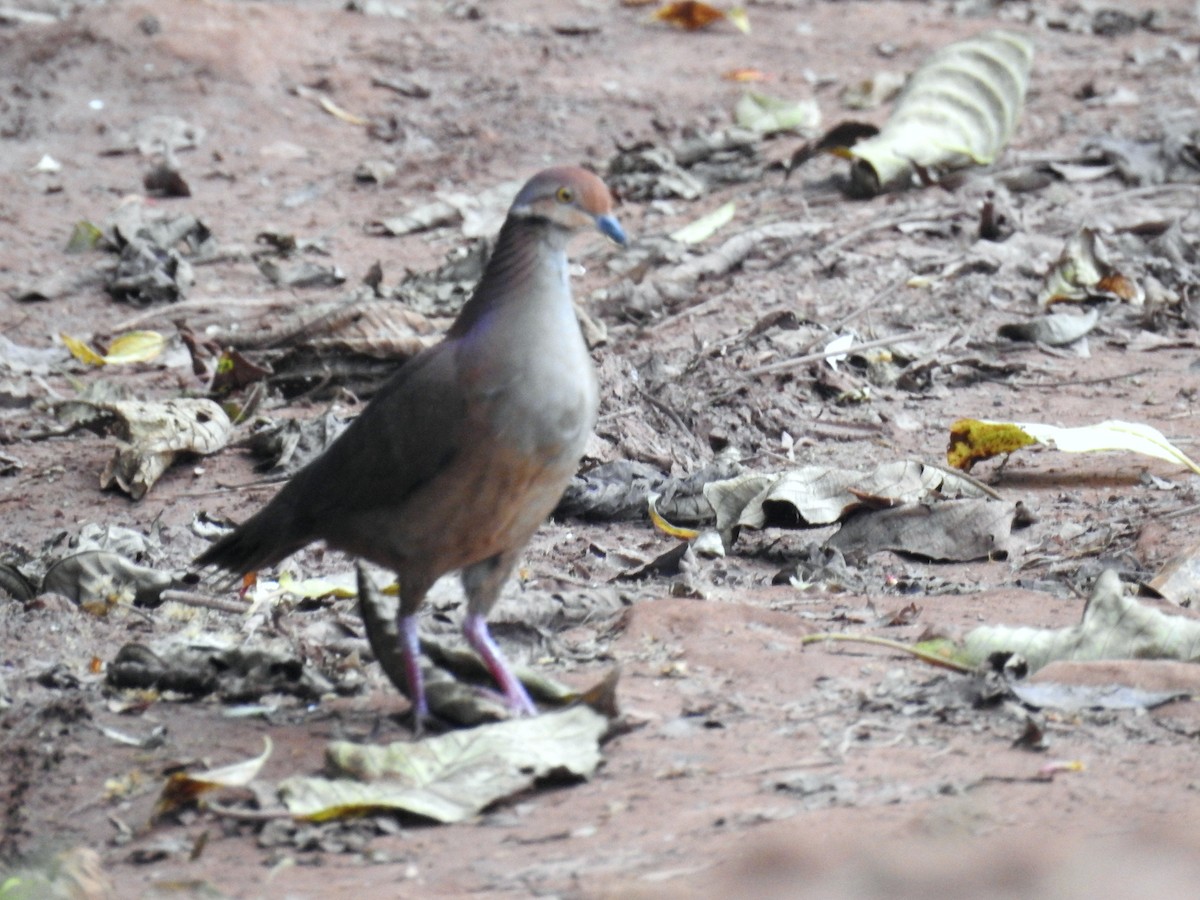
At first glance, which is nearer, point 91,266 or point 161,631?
point 161,631

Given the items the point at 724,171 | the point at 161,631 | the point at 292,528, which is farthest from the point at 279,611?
the point at 724,171

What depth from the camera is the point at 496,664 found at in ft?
12.3

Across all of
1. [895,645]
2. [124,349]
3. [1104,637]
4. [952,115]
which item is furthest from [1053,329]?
[124,349]

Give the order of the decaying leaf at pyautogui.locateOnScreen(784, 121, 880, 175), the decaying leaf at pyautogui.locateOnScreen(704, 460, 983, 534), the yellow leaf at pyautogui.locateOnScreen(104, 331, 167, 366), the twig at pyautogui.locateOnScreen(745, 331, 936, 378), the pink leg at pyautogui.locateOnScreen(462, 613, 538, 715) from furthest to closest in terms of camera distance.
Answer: the decaying leaf at pyautogui.locateOnScreen(784, 121, 880, 175), the yellow leaf at pyautogui.locateOnScreen(104, 331, 167, 366), the twig at pyautogui.locateOnScreen(745, 331, 936, 378), the decaying leaf at pyautogui.locateOnScreen(704, 460, 983, 534), the pink leg at pyautogui.locateOnScreen(462, 613, 538, 715)

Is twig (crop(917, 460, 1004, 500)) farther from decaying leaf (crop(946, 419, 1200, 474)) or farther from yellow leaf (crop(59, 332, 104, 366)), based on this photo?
yellow leaf (crop(59, 332, 104, 366))

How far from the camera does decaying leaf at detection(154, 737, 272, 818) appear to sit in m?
3.11

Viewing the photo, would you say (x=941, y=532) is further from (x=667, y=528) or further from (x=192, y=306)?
(x=192, y=306)

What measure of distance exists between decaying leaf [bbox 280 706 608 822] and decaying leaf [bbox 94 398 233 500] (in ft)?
8.71

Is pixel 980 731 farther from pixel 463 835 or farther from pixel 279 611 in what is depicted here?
pixel 279 611

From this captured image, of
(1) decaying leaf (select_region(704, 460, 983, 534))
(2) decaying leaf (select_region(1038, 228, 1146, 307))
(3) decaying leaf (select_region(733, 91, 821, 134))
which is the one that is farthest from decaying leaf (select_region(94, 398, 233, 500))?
(3) decaying leaf (select_region(733, 91, 821, 134))

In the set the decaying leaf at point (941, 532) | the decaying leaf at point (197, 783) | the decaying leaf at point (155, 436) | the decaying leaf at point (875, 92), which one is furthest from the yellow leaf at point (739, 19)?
the decaying leaf at point (197, 783)

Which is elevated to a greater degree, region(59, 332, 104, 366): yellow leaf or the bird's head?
the bird's head

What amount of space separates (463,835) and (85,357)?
5008 mm

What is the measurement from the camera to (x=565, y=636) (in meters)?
4.27
